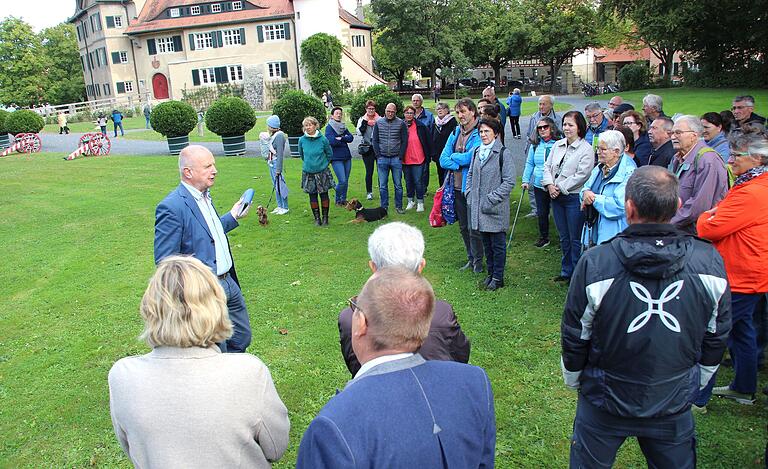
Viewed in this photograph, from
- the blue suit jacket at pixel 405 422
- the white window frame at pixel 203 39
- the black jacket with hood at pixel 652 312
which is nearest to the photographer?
the blue suit jacket at pixel 405 422

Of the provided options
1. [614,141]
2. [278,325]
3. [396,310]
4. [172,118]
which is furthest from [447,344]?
[172,118]

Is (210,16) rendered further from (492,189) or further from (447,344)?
(447,344)

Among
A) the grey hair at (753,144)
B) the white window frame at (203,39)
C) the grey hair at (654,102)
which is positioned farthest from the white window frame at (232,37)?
the grey hair at (753,144)

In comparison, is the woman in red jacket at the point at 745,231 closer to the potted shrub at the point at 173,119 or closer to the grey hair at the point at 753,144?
the grey hair at the point at 753,144

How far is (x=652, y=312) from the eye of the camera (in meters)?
2.62

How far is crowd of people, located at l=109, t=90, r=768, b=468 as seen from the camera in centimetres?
175

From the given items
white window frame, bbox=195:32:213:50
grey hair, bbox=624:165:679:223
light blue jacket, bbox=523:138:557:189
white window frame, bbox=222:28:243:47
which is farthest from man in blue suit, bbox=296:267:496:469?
white window frame, bbox=195:32:213:50

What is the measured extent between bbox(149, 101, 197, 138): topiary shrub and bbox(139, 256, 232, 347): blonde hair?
18.0 metres

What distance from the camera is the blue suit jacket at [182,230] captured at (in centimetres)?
418

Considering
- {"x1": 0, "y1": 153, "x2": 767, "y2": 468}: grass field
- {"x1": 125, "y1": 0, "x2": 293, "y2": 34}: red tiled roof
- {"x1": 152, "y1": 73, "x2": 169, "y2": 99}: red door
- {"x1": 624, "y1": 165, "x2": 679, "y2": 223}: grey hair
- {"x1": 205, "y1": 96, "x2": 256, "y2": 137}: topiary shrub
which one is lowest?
{"x1": 0, "y1": 153, "x2": 767, "y2": 468}: grass field

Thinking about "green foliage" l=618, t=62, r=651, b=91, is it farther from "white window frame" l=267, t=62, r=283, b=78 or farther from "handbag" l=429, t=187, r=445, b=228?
"handbag" l=429, t=187, r=445, b=228

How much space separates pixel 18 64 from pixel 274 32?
30634 mm

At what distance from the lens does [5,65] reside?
59.4m

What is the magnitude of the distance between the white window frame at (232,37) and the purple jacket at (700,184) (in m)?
52.2
